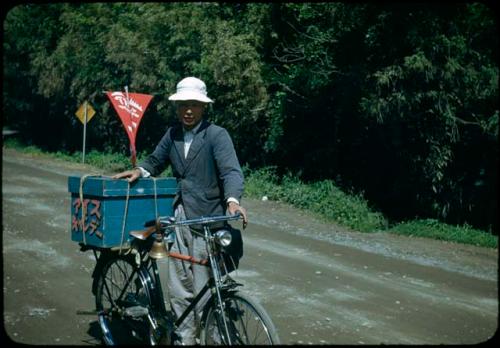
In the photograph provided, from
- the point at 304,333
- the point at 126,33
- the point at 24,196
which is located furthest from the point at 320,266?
the point at 126,33

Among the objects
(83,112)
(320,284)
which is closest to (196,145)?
(320,284)

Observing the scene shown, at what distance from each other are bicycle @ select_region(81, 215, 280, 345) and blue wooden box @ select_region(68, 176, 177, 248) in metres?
0.11

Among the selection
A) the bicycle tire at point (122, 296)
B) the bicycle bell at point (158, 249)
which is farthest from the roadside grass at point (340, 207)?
the bicycle bell at point (158, 249)

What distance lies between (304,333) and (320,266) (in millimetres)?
2739

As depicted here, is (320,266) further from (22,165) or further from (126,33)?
(22,165)

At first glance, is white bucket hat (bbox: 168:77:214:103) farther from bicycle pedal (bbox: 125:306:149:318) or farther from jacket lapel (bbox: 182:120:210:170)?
bicycle pedal (bbox: 125:306:149:318)

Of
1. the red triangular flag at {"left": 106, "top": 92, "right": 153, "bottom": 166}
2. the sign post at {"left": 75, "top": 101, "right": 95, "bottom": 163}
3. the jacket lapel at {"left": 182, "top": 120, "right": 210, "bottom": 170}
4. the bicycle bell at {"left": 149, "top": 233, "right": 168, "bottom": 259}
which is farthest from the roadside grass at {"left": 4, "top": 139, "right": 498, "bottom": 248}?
the bicycle bell at {"left": 149, "top": 233, "right": 168, "bottom": 259}

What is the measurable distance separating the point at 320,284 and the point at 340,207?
5470 mm

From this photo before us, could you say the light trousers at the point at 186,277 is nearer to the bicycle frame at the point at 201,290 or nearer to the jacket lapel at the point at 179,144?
the bicycle frame at the point at 201,290

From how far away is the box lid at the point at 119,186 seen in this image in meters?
4.28

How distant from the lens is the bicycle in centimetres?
373

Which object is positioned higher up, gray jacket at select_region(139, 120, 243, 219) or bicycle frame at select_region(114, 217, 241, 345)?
gray jacket at select_region(139, 120, 243, 219)

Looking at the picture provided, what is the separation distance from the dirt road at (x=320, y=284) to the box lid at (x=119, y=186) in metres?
1.48

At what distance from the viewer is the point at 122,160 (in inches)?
940
